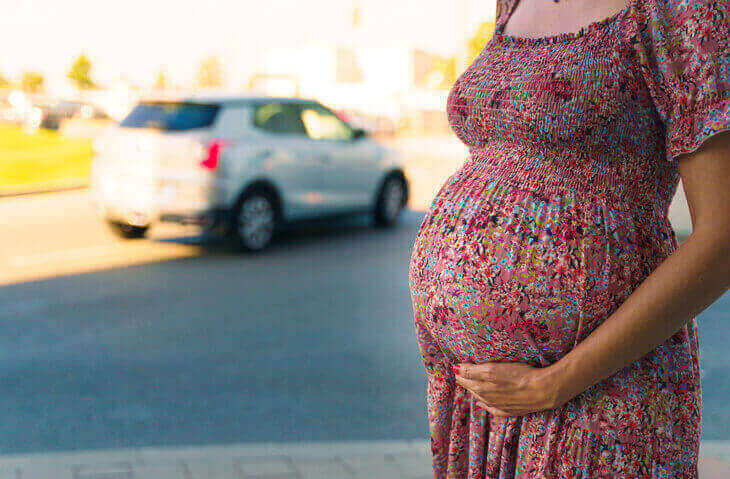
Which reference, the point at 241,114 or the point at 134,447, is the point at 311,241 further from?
the point at 134,447

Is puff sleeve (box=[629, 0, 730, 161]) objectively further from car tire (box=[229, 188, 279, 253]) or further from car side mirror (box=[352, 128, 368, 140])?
car side mirror (box=[352, 128, 368, 140])

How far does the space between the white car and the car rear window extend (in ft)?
0.04

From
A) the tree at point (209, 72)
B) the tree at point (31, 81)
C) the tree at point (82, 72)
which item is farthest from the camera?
the tree at point (209, 72)

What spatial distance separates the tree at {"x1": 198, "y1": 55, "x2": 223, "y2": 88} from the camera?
10481cm

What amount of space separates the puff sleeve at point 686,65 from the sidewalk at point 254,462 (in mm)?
2841

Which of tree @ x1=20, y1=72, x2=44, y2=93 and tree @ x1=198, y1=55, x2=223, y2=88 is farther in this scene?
tree @ x1=198, y1=55, x2=223, y2=88

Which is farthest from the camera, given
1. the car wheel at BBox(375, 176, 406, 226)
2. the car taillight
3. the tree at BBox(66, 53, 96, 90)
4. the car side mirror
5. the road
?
the tree at BBox(66, 53, 96, 90)

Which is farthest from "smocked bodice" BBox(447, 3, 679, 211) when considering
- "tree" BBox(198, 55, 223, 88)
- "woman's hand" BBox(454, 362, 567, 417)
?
"tree" BBox(198, 55, 223, 88)

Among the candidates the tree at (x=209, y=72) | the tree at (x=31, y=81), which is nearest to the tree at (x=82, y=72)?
the tree at (x=31, y=81)

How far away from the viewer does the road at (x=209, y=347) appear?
471 cm

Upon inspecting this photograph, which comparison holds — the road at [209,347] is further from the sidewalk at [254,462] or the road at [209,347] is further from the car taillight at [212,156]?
the car taillight at [212,156]

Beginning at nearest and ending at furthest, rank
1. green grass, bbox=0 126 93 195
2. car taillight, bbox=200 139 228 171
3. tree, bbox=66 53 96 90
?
car taillight, bbox=200 139 228 171 < green grass, bbox=0 126 93 195 < tree, bbox=66 53 96 90

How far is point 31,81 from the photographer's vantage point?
98.0 meters

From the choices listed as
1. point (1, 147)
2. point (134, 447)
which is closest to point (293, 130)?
point (134, 447)
